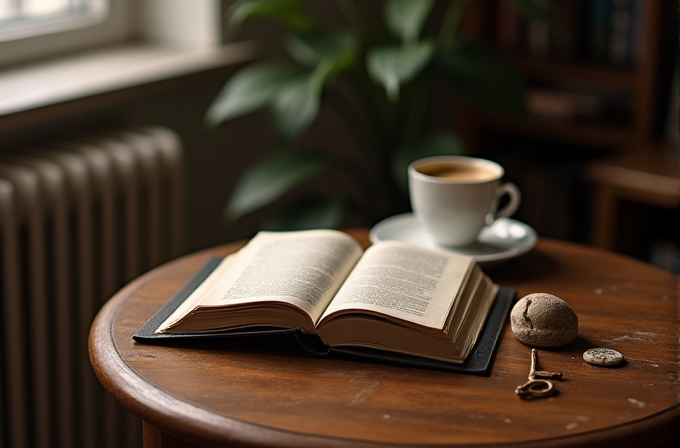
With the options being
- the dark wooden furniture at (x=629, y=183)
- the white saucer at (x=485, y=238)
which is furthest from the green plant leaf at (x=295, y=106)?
the dark wooden furniture at (x=629, y=183)

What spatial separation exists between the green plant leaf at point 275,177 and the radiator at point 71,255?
0.43 feet

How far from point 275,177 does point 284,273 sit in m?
0.80

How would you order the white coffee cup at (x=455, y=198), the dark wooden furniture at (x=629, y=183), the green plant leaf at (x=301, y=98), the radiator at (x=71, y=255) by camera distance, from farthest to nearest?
the dark wooden furniture at (x=629, y=183)
the green plant leaf at (x=301, y=98)
the radiator at (x=71, y=255)
the white coffee cup at (x=455, y=198)

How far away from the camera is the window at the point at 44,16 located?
1683 millimetres

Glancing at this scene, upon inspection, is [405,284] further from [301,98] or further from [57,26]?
[57,26]

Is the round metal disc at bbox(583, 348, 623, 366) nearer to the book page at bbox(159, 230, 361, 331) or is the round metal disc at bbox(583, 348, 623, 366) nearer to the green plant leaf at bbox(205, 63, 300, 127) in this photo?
the book page at bbox(159, 230, 361, 331)

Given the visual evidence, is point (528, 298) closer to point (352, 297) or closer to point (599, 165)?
point (352, 297)

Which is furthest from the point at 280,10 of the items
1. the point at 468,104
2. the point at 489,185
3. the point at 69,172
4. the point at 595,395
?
the point at 595,395

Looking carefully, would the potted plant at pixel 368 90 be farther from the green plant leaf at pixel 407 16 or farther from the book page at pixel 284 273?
the book page at pixel 284 273

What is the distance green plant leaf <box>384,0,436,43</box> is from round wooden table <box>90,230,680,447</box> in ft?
2.65

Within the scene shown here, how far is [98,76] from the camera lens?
5.32ft

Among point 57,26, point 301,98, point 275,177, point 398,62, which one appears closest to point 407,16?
point 398,62

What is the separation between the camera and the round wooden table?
0.69 m

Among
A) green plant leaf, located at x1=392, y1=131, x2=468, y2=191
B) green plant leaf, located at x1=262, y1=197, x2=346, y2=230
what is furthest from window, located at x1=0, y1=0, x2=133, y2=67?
green plant leaf, located at x1=392, y1=131, x2=468, y2=191
